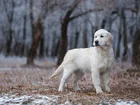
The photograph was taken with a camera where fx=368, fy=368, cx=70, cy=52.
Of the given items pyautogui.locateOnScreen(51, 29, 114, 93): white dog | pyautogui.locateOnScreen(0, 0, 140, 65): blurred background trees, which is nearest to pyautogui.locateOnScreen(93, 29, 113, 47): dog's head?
pyautogui.locateOnScreen(51, 29, 114, 93): white dog

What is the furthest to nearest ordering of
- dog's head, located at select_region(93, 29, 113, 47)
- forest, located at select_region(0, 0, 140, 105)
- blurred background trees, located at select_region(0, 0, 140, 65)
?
blurred background trees, located at select_region(0, 0, 140, 65) < forest, located at select_region(0, 0, 140, 105) < dog's head, located at select_region(93, 29, 113, 47)

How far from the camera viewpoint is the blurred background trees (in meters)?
23.7

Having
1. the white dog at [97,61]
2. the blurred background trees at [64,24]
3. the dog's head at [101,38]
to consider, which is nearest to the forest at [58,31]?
the blurred background trees at [64,24]

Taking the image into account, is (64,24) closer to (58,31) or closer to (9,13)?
(9,13)

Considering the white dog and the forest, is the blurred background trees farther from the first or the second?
the white dog

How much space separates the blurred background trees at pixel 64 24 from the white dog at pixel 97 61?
5975 millimetres

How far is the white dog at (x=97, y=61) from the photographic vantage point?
8297mm

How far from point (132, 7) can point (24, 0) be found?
17.3m

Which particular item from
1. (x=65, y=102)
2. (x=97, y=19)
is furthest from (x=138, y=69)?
(x=97, y=19)

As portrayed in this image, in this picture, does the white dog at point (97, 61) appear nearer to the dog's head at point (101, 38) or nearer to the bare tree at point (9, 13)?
the dog's head at point (101, 38)

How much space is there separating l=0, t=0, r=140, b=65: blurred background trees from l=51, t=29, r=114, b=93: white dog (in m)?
5.97

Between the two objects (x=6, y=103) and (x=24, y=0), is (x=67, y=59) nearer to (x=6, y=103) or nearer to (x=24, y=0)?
(x=6, y=103)

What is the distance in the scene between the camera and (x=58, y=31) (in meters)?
45.9

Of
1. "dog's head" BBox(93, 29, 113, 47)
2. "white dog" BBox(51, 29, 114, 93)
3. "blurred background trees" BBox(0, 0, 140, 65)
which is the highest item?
"blurred background trees" BBox(0, 0, 140, 65)
